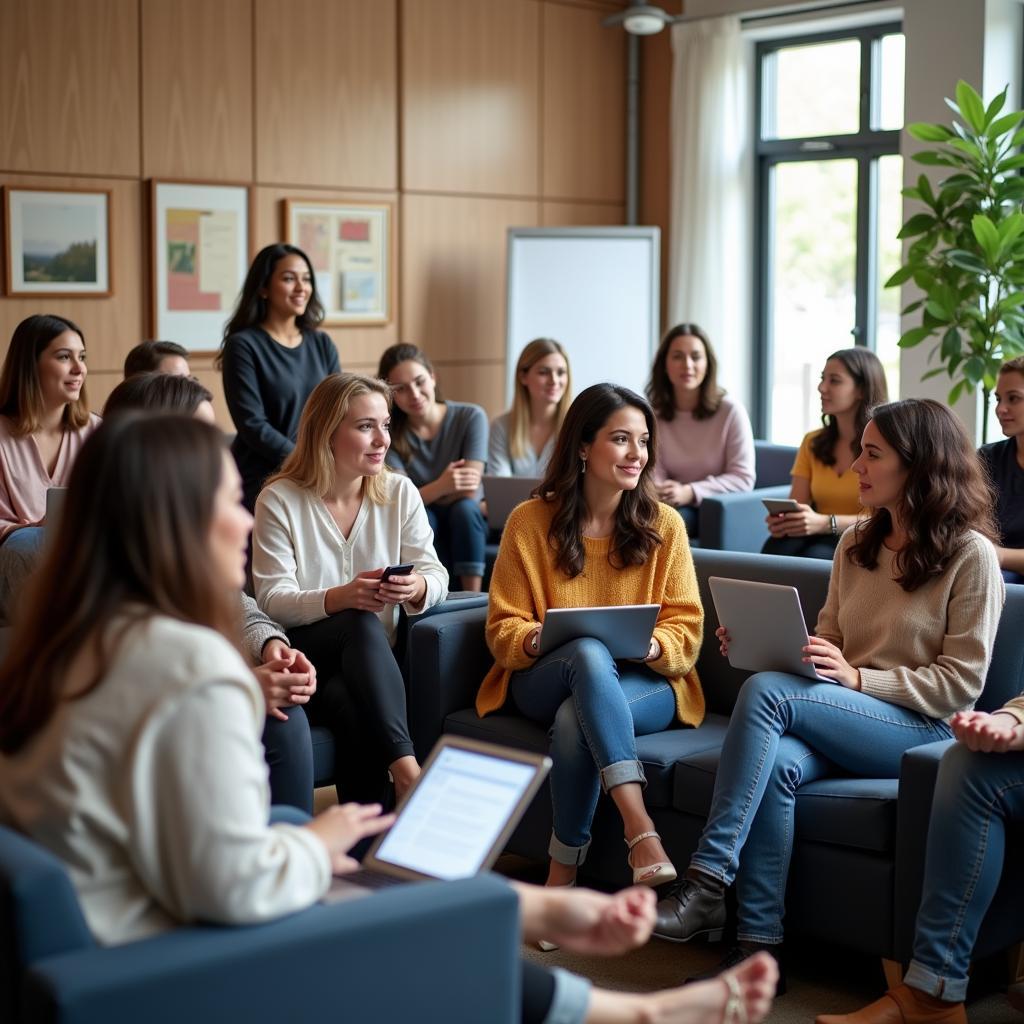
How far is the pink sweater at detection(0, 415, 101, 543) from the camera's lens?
452cm

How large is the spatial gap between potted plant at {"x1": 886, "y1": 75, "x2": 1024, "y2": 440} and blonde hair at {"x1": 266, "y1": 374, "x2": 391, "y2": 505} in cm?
312

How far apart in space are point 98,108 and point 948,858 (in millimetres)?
5171

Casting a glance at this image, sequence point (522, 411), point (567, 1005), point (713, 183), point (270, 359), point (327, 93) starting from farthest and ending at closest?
point (713, 183) < point (327, 93) < point (522, 411) < point (270, 359) < point (567, 1005)

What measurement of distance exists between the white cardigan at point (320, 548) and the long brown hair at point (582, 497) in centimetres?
38

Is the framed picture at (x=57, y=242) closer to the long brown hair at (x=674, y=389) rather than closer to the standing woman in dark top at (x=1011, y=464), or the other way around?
the long brown hair at (x=674, y=389)

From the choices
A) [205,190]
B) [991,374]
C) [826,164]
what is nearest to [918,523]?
[991,374]

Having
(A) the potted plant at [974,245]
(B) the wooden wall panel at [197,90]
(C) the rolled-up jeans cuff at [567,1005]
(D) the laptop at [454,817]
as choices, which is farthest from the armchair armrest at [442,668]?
(B) the wooden wall panel at [197,90]

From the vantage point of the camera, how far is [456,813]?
209cm

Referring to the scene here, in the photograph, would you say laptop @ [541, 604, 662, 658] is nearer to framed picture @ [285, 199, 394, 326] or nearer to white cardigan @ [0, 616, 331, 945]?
white cardigan @ [0, 616, 331, 945]

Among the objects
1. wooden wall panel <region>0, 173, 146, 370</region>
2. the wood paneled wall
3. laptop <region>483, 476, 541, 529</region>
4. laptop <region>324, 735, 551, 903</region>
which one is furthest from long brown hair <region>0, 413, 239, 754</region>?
wooden wall panel <region>0, 173, 146, 370</region>

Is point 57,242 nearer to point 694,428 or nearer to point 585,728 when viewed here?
point 694,428

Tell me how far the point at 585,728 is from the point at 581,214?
18.3 feet

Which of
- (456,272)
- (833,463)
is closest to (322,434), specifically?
(833,463)

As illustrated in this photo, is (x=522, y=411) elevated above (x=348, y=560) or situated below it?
above
